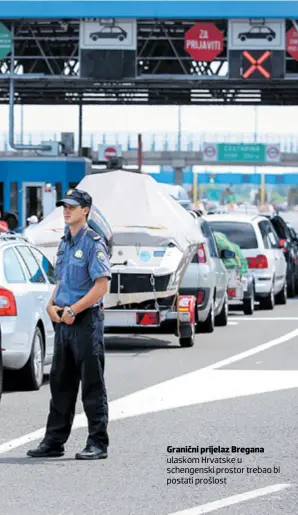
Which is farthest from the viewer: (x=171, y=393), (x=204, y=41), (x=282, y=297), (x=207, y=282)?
(x=204, y=41)

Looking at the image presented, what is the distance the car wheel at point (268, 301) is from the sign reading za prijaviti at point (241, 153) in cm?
7682

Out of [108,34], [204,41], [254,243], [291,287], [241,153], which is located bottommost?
[241,153]

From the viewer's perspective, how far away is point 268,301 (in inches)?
1152

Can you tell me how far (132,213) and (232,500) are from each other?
12420 millimetres

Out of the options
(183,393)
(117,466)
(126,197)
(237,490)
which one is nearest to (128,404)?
(183,393)

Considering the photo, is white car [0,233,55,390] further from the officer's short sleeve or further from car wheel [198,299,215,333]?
car wheel [198,299,215,333]

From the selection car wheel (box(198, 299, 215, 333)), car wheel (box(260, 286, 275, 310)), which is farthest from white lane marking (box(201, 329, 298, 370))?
car wheel (box(260, 286, 275, 310))

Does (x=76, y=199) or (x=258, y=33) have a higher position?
(x=258, y=33)

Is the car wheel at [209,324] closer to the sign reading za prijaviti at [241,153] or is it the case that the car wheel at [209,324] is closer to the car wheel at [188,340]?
the car wheel at [188,340]

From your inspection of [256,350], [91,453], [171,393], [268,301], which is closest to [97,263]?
[91,453]

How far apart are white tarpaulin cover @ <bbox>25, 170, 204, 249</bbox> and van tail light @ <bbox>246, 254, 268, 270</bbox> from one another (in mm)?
6412

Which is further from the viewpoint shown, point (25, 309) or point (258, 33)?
point (258, 33)

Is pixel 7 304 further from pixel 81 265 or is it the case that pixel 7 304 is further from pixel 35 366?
pixel 81 265

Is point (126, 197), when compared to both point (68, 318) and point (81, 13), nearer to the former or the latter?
point (68, 318)
